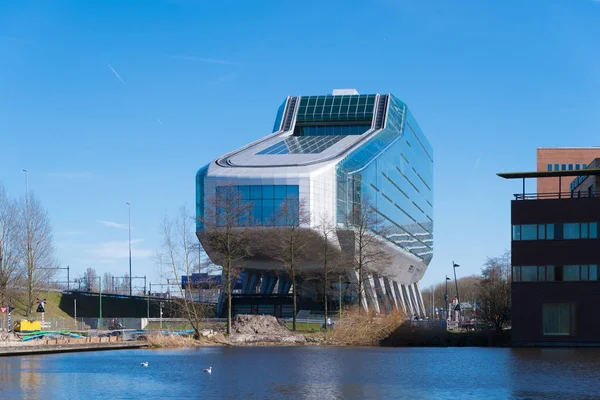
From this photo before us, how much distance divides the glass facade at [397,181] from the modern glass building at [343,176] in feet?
0.47

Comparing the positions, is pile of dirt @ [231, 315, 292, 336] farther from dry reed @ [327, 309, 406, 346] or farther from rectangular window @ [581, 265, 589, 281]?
rectangular window @ [581, 265, 589, 281]

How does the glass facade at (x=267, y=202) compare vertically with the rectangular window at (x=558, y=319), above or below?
above

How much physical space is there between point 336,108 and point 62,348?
80441mm

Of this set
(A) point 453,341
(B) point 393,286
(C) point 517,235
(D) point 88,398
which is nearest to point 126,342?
(A) point 453,341

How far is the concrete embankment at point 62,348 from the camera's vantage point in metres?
59.3

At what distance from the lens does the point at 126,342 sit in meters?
71.1

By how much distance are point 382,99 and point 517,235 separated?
229 ft

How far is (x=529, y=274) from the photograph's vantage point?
69625mm

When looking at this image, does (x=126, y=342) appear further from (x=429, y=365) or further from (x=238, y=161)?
(x=238, y=161)

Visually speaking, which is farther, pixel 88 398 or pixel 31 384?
pixel 31 384

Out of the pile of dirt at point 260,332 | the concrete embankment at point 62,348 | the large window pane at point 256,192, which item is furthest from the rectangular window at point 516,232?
the large window pane at point 256,192

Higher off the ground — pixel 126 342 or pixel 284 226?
pixel 284 226

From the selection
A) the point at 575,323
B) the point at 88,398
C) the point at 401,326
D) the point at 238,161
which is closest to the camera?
the point at 88,398

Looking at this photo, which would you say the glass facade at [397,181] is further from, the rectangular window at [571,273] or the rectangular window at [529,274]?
the rectangular window at [571,273]
